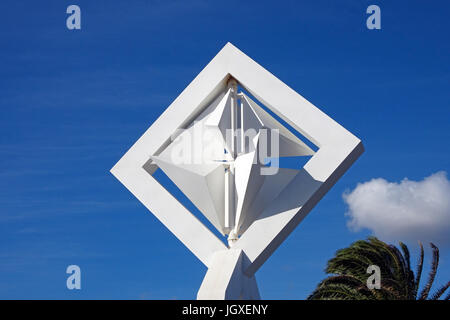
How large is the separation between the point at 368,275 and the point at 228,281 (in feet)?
42.2

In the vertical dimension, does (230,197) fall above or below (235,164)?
below

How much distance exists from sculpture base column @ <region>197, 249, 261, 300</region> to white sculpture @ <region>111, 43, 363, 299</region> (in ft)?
0.09

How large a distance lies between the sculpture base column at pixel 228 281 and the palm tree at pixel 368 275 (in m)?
10.2

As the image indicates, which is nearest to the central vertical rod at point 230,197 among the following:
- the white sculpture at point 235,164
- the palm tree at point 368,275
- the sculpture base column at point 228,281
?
the white sculpture at point 235,164

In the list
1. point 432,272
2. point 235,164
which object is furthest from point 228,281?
point 432,272

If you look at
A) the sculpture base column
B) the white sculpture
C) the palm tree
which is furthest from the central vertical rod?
the palm tree

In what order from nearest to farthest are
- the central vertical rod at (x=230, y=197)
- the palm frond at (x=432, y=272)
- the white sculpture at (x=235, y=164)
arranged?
the white sculpture at (x=235, y=164), the central vertical rod at (x=230, y=197), the palm frond at (x=432, y=272)

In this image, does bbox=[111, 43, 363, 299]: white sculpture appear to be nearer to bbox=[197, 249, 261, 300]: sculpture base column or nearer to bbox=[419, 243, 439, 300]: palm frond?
bbox=[197, 249, 261, 300]: sculpture base column

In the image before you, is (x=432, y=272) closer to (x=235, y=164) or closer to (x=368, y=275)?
(x=368, y=275)

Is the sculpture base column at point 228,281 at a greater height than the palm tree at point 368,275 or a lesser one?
lesser

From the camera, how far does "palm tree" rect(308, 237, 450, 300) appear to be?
2759cm

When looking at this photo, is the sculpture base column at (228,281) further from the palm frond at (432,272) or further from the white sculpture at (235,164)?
the palm frond at (432,272)

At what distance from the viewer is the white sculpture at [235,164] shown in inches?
728

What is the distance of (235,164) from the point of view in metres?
19.5
